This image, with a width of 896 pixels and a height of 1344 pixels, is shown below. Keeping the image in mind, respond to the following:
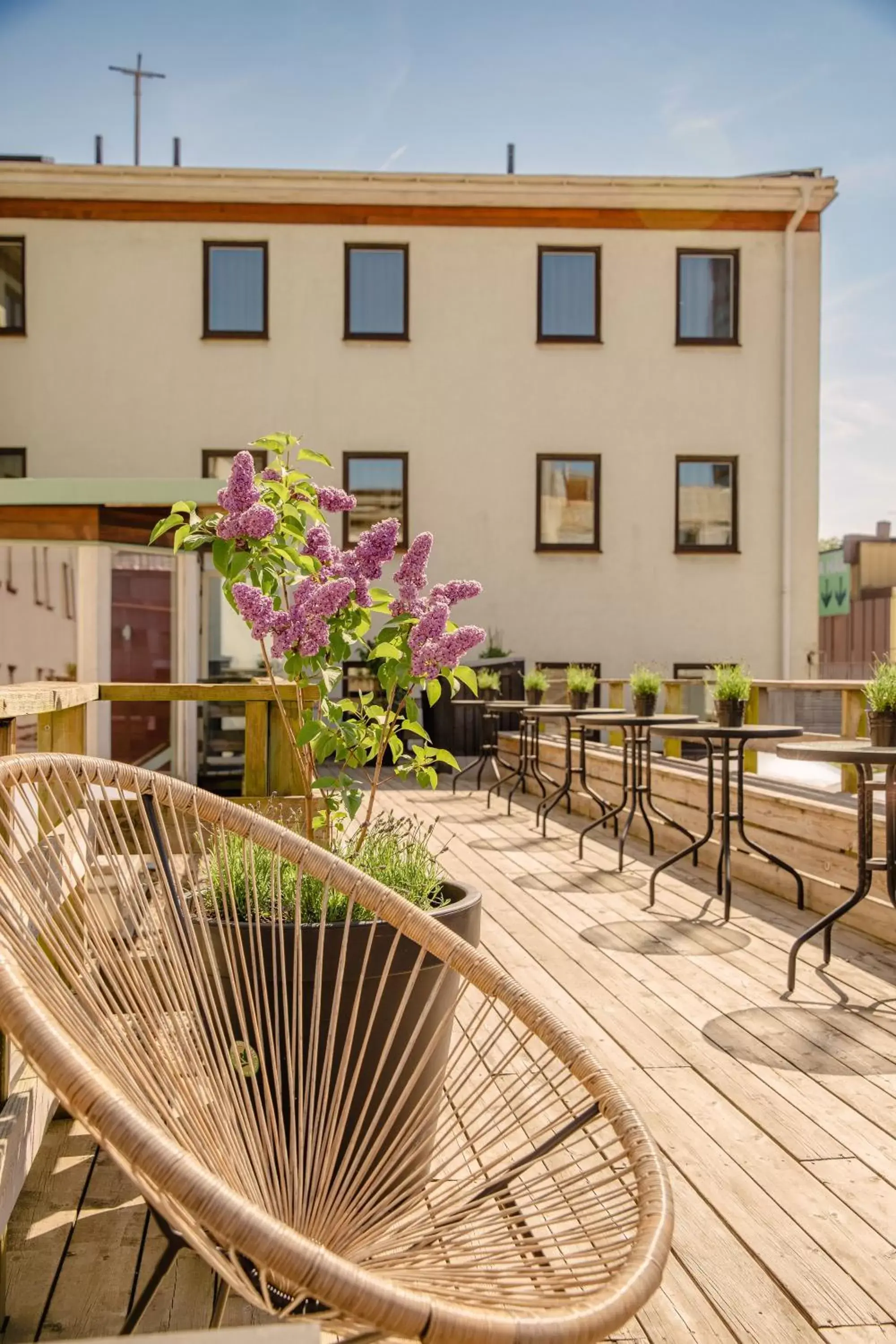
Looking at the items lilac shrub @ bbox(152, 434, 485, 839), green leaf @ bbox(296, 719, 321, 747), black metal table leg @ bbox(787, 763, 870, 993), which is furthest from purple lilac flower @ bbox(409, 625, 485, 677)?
black metal table leg @ bbox(787, 763, 870, 993)

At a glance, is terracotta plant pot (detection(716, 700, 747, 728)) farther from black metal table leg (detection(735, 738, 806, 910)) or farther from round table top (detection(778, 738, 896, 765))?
round table top (detection(778, 738, 896, 765))

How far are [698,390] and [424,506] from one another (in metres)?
3.33

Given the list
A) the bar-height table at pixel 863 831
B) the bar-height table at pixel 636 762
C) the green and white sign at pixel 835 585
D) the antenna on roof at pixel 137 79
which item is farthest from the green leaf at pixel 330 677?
the green and white sign at pixel 835 585

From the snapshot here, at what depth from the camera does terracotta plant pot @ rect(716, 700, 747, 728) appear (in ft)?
14.9

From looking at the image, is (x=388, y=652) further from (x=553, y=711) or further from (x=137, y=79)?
(x=137, y=79)

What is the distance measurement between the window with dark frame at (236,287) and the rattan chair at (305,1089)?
1118 cm

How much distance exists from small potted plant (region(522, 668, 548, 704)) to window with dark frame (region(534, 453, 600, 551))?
154 inches

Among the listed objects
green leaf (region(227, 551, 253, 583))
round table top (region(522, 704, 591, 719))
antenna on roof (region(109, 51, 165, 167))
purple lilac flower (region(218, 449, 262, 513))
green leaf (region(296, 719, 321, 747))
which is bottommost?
round table top (region(522, 704, 591, 719))

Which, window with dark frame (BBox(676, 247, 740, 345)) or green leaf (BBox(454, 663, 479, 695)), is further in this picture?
window with dark frame (BBox(676, 247, 740, 345))

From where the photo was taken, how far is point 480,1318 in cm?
94

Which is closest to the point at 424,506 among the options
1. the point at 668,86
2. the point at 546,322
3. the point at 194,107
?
the point at 546,322

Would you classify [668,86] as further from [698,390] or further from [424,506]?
[424,506]

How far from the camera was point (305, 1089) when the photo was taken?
1.78m

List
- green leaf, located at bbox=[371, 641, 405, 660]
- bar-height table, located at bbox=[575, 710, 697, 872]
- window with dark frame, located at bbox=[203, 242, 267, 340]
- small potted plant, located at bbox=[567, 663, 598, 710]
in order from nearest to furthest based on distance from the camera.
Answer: green leaf, located at bbox=[371, 641, 405, 660], bar-height table, located at bbox=[575, 710, 697, 872], small potted plant, located at bbox=[567, 663, 598, 710], window with dark frame, located at bbox=[203, 242, 267, 340]
